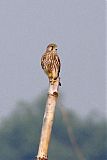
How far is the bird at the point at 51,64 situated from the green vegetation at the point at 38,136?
1837 inches

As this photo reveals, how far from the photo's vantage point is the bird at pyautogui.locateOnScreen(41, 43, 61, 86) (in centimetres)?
387

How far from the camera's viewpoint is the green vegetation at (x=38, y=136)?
5347 cm

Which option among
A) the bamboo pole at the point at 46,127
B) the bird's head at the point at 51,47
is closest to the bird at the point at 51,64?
the bird's head at the point at 51,47

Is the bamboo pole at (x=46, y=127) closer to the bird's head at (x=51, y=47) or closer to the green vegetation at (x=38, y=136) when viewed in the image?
the bird's head at (x=51, y=47)

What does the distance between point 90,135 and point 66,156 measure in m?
9.01

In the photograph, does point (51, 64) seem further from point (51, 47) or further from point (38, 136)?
point (38, 136)

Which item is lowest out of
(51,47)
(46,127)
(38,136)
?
(46,127)

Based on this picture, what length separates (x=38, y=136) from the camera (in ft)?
176

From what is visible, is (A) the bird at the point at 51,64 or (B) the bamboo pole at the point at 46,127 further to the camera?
(A) the bird at the point at 51,64

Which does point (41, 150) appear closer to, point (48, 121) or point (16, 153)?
point (48, 121)

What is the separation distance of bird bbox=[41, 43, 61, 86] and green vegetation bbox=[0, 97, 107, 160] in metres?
Answer: 46.7

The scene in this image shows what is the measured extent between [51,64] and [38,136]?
49820mm

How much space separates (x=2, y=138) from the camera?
199 feet

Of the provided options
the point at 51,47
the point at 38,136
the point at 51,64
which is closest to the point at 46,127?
the point at 51,64
